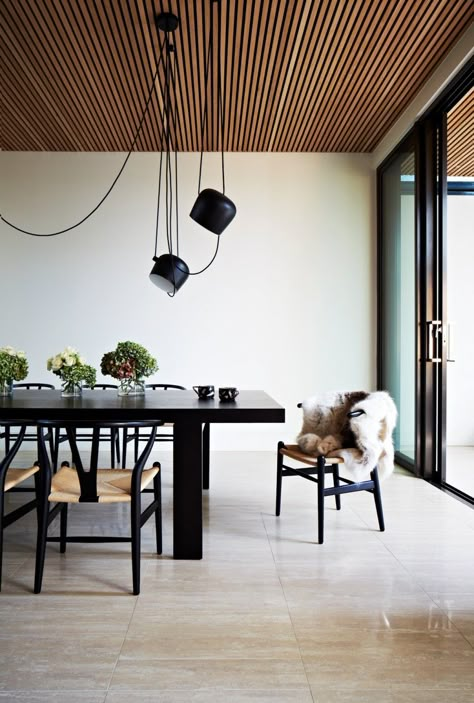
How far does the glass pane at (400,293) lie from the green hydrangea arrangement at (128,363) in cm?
232

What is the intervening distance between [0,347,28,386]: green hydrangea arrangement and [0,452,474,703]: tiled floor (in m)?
0.86

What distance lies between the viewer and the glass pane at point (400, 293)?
4703 mm

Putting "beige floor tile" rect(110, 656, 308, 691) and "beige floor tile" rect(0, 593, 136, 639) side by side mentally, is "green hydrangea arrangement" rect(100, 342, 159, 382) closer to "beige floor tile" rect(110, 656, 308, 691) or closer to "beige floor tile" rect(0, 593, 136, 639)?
"beige floor tile" rect(0, 593, 136, 639)

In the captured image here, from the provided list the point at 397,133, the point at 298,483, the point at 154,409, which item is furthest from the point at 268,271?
the point at 154,409

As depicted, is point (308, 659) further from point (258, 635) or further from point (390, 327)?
point (390, 327)

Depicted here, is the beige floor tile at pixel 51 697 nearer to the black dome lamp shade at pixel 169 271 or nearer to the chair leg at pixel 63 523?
the chair leg at pixel 63 523

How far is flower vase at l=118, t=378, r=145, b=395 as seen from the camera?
11.1 ft

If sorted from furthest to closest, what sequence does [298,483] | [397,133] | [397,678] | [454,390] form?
[454,390] < [397,133] < [298,483] < [397,678]

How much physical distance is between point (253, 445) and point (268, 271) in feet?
5.83

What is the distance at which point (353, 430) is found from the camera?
306 centimetres

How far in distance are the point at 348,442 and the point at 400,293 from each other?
228 centimetres

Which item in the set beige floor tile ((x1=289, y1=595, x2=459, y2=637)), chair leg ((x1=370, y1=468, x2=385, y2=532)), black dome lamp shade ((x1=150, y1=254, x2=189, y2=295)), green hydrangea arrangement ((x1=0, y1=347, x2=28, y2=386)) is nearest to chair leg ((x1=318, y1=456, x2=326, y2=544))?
chair leg ((x1=370, y1=468, x2=385, y2=532))

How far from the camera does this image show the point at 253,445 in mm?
5656

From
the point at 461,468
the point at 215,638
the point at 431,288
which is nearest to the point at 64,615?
the point at 215,638
